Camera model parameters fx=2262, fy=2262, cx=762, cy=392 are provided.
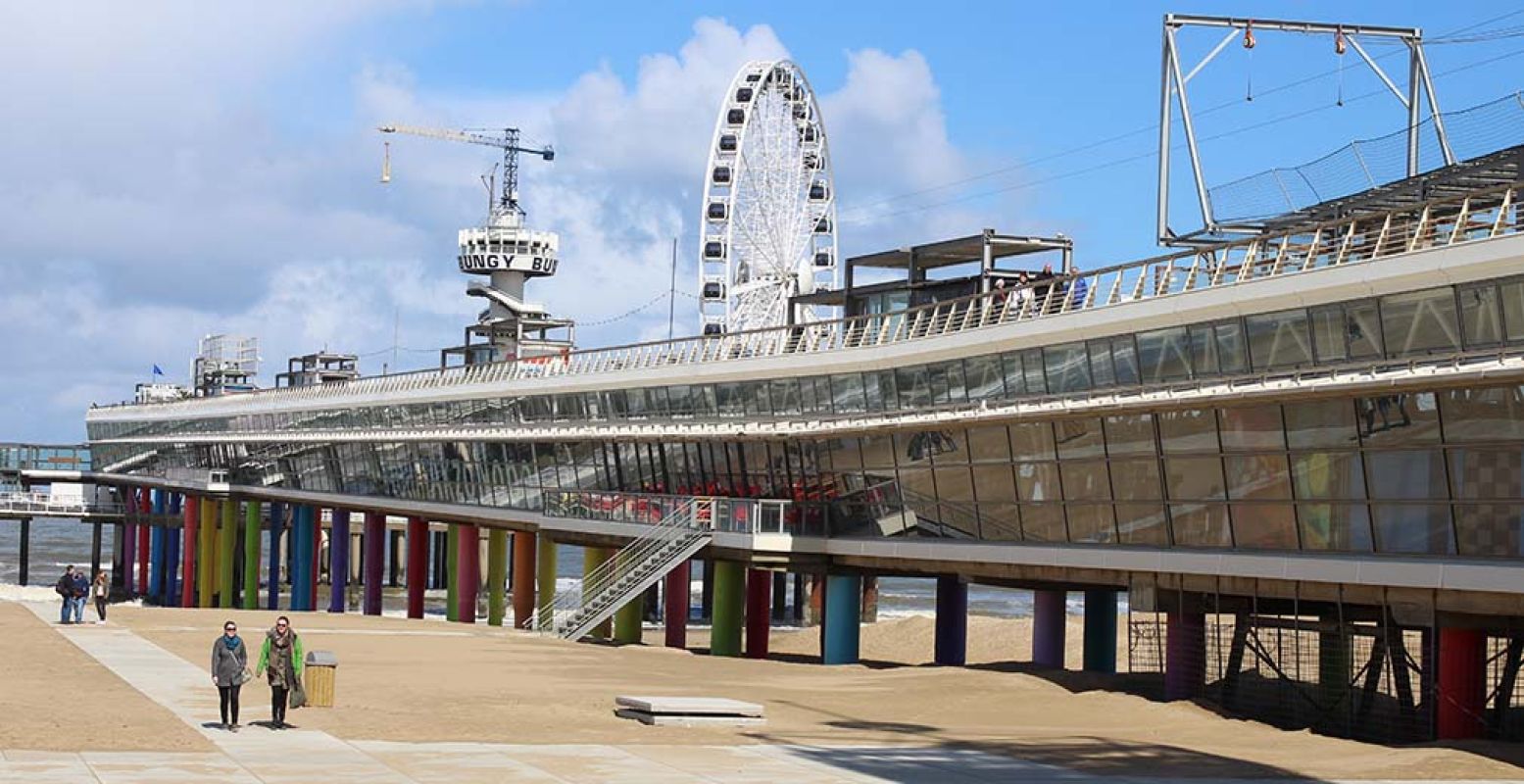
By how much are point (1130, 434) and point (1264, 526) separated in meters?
3.72

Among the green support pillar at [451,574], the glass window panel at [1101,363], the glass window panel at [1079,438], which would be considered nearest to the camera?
the glass window panel at [1101,363]

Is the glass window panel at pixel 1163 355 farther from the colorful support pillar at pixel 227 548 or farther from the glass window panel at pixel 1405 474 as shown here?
the colorful support pillar at pixel 227 548

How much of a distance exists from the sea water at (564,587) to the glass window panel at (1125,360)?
127ft

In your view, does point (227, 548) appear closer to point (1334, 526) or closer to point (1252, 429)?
point (1252, 429)

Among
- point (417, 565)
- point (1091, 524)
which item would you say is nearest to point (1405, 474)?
point (1091, 524)

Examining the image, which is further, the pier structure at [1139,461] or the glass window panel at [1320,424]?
the glass window panel at [1320,424]

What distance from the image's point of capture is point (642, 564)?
49.4m

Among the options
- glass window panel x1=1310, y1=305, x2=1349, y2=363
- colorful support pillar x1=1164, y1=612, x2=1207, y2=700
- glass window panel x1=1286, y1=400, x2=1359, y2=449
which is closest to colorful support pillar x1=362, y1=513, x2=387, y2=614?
colorful support pillar x1=1164, y1=612, x2=1207, y2=700

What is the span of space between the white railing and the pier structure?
0.37ft

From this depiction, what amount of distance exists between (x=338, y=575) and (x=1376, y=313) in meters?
57.8

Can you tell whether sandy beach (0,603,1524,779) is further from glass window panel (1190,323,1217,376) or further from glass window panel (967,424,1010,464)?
glass window panel (1190,323,1217,376)

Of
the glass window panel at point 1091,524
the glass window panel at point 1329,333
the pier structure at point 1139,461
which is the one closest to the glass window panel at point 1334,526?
the pier structure at point 1139,461

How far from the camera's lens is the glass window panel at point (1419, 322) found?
2781cm

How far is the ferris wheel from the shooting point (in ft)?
232
